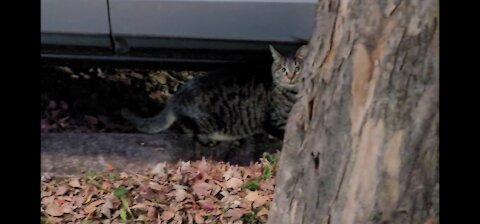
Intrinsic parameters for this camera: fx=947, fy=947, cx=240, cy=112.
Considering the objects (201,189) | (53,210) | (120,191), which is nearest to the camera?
(53,210)

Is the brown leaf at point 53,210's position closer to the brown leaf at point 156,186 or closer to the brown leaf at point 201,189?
the brown leaf at point 156,186

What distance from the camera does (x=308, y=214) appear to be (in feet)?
10.7

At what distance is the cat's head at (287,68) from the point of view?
6172 millimetres

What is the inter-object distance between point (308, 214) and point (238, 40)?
2942 millimetres

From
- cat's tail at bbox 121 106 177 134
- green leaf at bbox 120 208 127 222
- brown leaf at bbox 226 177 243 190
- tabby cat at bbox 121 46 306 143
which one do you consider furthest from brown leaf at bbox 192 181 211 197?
cat's tail at bbox 121 106 177 134

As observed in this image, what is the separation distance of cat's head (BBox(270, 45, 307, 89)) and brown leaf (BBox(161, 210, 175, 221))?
1663 mm

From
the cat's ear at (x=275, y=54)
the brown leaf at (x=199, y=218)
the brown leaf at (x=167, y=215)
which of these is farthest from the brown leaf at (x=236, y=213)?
the cat's ear at (x=275, y=54)

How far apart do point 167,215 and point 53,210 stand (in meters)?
0.60

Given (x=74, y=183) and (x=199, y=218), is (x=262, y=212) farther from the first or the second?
(x=74, y=183)

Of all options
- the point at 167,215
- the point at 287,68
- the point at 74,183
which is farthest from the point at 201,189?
the point at 287,68

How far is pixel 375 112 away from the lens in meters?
2.99

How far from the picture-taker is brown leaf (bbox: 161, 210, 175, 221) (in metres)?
4.77
